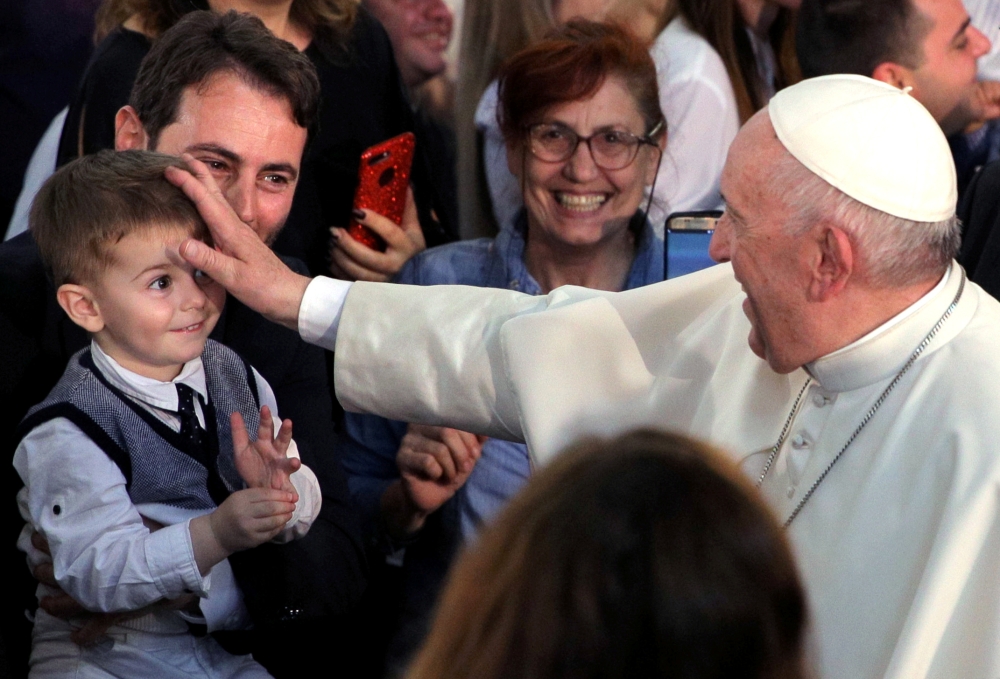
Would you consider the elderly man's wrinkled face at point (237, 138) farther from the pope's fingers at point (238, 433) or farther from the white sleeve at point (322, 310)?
the pope's fingers at point (238, 433)

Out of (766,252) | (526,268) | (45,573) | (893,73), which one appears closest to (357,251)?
(526,268)

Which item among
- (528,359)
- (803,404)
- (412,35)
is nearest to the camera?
(803,404)

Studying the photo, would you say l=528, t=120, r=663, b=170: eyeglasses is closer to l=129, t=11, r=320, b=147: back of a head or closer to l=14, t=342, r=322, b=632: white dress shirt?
l=129, t=11, r=320, b=147: back of a head

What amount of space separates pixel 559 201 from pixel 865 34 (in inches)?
43.4

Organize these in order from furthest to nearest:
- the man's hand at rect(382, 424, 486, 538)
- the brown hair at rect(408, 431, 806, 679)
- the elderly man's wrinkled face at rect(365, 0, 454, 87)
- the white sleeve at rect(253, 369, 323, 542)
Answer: the elderly man's wrinkled face at rect(365, 0, 454, 87) < the man's hand at rect(382, 424, 486, 538) < the white sleeve at rect(253, 369, 323, 542) < the brown hair at rect(408, 431, 806, 679)

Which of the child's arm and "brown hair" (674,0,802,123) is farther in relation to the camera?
"brown hair" (674,0,802,123)

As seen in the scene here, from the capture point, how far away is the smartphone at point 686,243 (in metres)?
3.20

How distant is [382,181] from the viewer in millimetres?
3561

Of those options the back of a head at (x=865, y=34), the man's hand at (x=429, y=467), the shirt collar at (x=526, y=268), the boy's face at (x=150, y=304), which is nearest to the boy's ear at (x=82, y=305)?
the boy's face at (x=150, y=304)

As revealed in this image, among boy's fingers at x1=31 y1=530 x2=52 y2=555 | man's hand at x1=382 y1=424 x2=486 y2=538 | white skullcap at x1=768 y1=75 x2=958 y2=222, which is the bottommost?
man's hand at x1=382 y1=424 x2=486 y2=538

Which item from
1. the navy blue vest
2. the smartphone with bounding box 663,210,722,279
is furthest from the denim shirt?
the navy blue vest

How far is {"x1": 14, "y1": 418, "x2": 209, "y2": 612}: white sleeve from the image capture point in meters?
2.19

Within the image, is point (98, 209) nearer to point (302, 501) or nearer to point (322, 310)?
point (322, 310)

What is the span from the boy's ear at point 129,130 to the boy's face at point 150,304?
0.51 m
